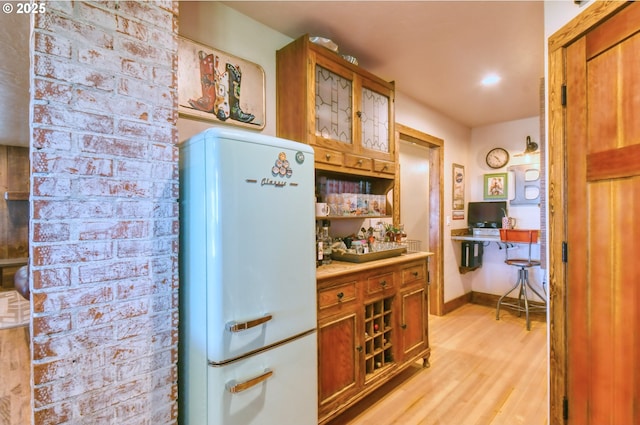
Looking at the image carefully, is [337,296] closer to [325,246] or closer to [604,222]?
[325,246]

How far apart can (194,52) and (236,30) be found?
37 centimetres

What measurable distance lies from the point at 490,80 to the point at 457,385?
9.28 ft

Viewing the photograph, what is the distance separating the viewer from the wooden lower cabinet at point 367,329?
1829 mm

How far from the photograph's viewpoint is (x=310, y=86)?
2006 millimetres

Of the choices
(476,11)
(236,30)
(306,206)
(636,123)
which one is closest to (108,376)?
(306,206)

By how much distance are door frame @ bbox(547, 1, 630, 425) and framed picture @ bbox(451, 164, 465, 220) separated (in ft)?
8.86

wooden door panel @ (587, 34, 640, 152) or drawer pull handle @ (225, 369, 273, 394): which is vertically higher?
wooden door panel @ (587, 34, 640, 152)

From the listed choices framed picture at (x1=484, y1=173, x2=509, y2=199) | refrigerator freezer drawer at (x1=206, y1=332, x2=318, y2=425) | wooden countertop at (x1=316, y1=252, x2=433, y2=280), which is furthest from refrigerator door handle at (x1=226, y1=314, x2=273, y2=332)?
framed picture at (x1=484, y1=173, x2=509, y2=199)

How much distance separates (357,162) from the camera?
2352 millimetres

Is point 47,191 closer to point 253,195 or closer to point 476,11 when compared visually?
point 253,195

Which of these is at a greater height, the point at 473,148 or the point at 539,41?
the point at 539,41

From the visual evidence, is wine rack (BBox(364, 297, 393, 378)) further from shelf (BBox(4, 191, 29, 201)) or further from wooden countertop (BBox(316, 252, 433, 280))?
shelf (BBox(4, 191, 29, 201))

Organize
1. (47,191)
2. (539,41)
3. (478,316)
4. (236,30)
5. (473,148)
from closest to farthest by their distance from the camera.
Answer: (47,191), (236,30), (539,41), (478,316), (473,148)

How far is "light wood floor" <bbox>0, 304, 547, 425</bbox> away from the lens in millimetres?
2008
